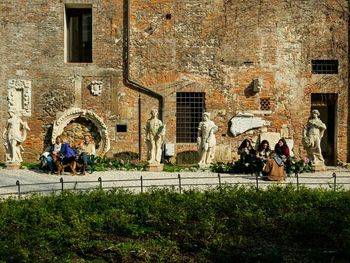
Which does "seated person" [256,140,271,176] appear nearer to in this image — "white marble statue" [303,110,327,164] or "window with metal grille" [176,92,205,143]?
"white marble statue" [303,110,327,164]

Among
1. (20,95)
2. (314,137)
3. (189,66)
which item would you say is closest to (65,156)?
(20,95)

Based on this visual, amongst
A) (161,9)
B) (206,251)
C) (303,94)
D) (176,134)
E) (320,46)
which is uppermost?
(161,9)

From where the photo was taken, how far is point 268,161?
15078mm

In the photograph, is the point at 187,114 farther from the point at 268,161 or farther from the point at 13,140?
the point at 13,140

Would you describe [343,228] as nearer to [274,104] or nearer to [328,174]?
[328,174]

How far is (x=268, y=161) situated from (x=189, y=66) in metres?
6.92

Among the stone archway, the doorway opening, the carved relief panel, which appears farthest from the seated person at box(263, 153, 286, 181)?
the carved relief panel

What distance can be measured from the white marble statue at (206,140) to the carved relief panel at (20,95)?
270 inches

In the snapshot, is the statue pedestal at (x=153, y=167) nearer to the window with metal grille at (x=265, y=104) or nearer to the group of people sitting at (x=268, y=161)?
the group of people sitting at (x=268, y=161)

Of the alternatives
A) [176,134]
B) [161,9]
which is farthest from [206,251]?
[161,9]

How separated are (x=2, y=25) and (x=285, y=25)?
1025cm

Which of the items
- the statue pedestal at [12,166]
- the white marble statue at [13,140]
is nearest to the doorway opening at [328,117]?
the white marble statue at [13,140]

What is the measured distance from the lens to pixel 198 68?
68.7 ft

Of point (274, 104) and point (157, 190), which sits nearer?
point (157, 190)
